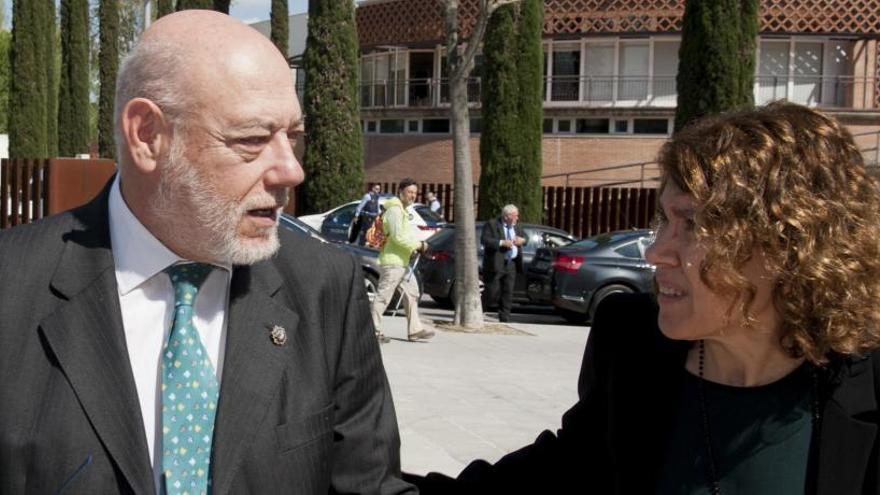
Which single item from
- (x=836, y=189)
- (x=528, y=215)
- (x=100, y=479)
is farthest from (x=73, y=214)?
(x=528, y=215)

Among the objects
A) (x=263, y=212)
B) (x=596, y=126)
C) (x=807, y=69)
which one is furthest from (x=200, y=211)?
(x=807, y=69)

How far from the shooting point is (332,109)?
28.3 metres

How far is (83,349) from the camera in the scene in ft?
7.78

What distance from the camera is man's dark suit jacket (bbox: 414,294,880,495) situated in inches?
101

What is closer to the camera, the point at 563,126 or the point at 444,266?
the point at 444,266

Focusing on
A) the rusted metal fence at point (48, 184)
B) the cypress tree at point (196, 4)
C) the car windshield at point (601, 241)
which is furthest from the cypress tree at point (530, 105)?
Result: the rusted metal fence at point (48, 184)

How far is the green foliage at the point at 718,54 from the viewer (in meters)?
24.5

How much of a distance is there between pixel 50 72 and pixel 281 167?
42.3 meters

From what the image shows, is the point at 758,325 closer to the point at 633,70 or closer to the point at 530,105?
the point at 530,105

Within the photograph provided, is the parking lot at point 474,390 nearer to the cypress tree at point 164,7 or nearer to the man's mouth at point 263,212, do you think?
the man's mouth at point 263,212

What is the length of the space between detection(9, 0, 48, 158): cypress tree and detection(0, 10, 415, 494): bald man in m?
37.7

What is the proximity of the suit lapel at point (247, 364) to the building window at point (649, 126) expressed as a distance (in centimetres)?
3467

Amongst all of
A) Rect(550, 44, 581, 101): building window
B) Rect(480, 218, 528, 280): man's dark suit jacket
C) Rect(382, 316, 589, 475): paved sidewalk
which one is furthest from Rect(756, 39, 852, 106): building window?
Rect(382, 316, 589, 475): paved sidewalk

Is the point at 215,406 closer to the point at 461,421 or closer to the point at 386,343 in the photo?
the point at 461,421
